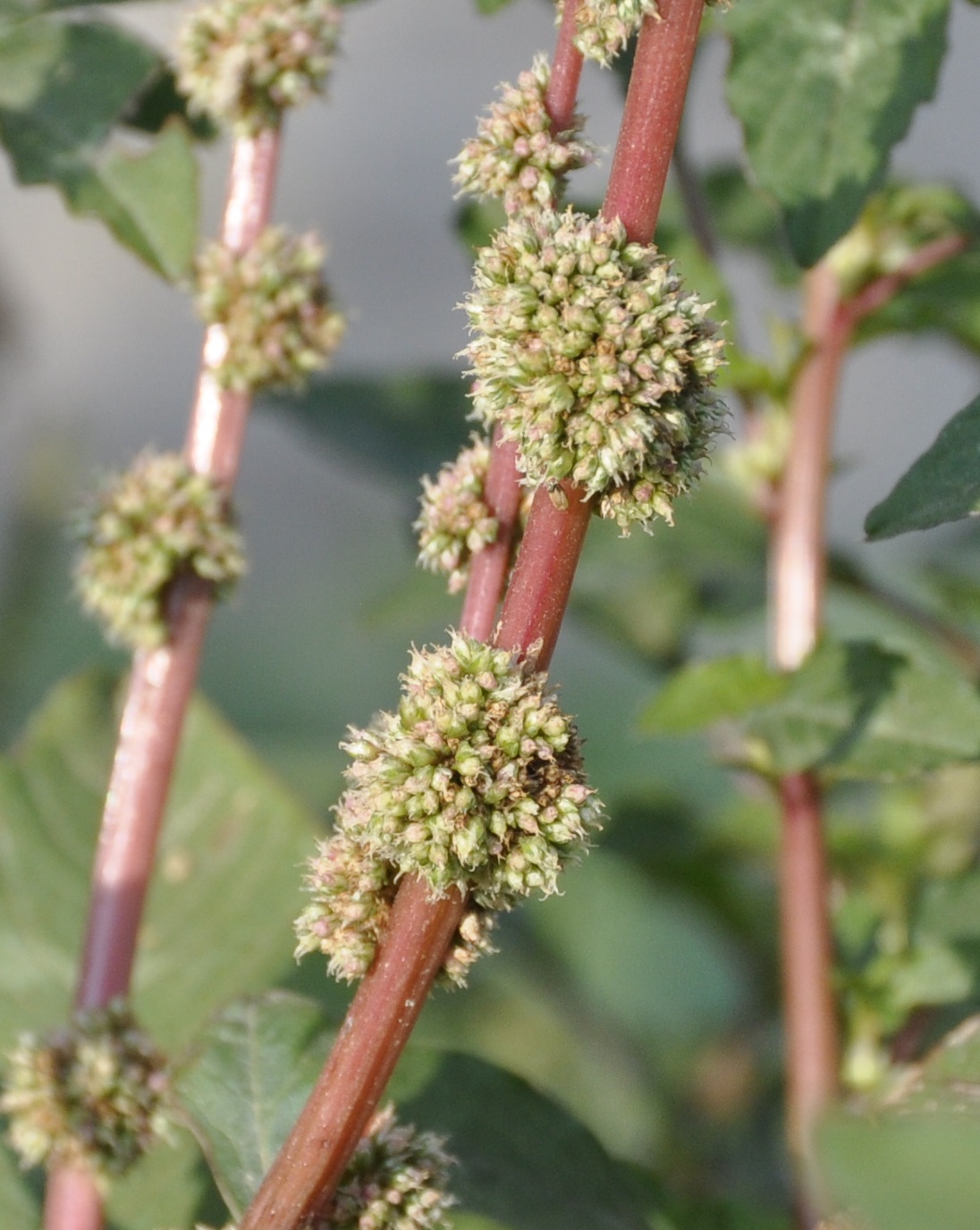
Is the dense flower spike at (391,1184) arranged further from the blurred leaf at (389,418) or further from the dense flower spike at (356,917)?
the blurred leaf at (389,418)

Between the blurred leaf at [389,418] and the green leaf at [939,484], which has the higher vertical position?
the blurred leaf at [389,418]

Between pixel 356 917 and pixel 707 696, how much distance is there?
0.73 metres

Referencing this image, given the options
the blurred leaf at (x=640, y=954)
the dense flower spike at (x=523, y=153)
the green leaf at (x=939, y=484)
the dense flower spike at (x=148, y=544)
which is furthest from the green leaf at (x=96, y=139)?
the blurred leaf at (x=640, y=954)

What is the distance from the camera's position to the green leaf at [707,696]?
1511 millimetres

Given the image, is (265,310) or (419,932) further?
(265,310)

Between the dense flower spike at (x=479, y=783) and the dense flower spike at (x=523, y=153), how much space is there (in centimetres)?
29

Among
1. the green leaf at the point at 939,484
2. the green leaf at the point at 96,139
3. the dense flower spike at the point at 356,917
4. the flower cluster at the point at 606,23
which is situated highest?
the green leaf at the point at 96,139

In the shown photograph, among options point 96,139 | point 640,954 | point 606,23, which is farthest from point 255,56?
point 640,954

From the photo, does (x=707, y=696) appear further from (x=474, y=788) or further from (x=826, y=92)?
(x=474, y=788)

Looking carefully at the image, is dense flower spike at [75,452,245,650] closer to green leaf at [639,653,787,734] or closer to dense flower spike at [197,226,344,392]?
dense flower spike at [197,226,344,392]

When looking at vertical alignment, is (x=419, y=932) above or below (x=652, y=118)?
below

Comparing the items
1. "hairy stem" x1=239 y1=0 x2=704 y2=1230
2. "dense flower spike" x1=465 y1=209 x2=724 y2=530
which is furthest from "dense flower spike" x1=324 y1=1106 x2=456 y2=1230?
"dense flower spike" x1=465 y1=209 x2=724 y2=530

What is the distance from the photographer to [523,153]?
919 millimetres

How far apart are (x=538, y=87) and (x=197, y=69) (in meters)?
0.51
